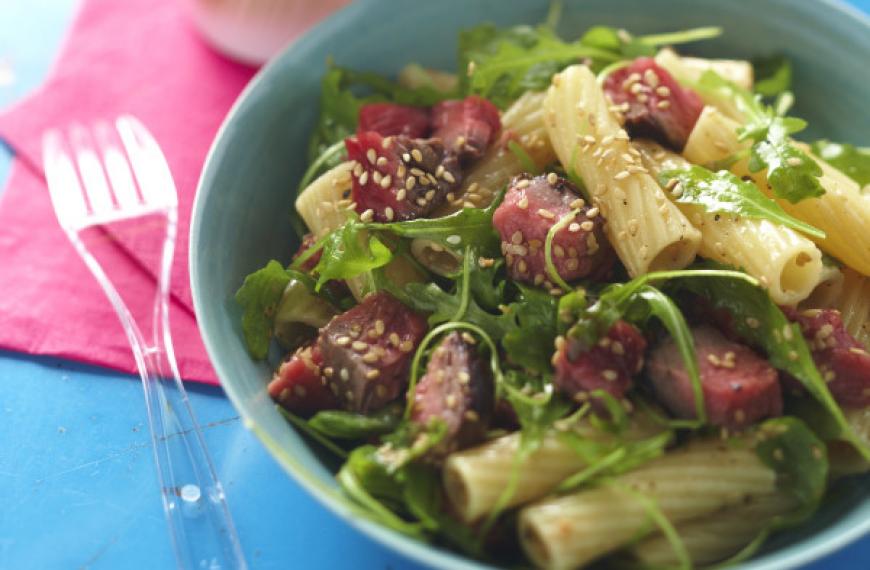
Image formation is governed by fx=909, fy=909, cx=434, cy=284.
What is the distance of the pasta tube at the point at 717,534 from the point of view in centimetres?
156

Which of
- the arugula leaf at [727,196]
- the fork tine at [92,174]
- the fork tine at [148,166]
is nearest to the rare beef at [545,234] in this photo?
the arugula leaf at [727,196]

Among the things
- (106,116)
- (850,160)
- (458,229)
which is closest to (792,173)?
(850,160)

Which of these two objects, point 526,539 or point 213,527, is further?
point 213,527

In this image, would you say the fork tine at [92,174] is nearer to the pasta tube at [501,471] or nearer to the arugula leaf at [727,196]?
the pasta tube at [501,471]

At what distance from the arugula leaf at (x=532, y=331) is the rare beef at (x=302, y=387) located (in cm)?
38

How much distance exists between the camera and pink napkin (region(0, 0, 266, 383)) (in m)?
2.24

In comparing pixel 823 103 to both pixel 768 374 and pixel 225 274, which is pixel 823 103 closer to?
pixel 768 374

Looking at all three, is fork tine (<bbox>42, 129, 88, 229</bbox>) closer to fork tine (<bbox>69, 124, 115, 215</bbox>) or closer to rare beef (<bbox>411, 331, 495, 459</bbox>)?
fork tine (<bbox>69, 124, 115, 215</bbox>)

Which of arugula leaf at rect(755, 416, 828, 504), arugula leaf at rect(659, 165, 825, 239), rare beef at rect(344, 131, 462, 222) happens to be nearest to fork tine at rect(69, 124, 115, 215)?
rare beef at rect(344, 131, 462, 222)

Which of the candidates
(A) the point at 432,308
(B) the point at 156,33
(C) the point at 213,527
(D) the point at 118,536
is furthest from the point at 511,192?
(B) the point at 156,33

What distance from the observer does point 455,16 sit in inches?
102

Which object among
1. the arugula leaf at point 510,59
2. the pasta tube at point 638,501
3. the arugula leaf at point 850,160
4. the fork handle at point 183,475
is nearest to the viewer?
the pasta tube at point 638,501

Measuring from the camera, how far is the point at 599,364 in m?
1.63

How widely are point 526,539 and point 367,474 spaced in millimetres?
300
